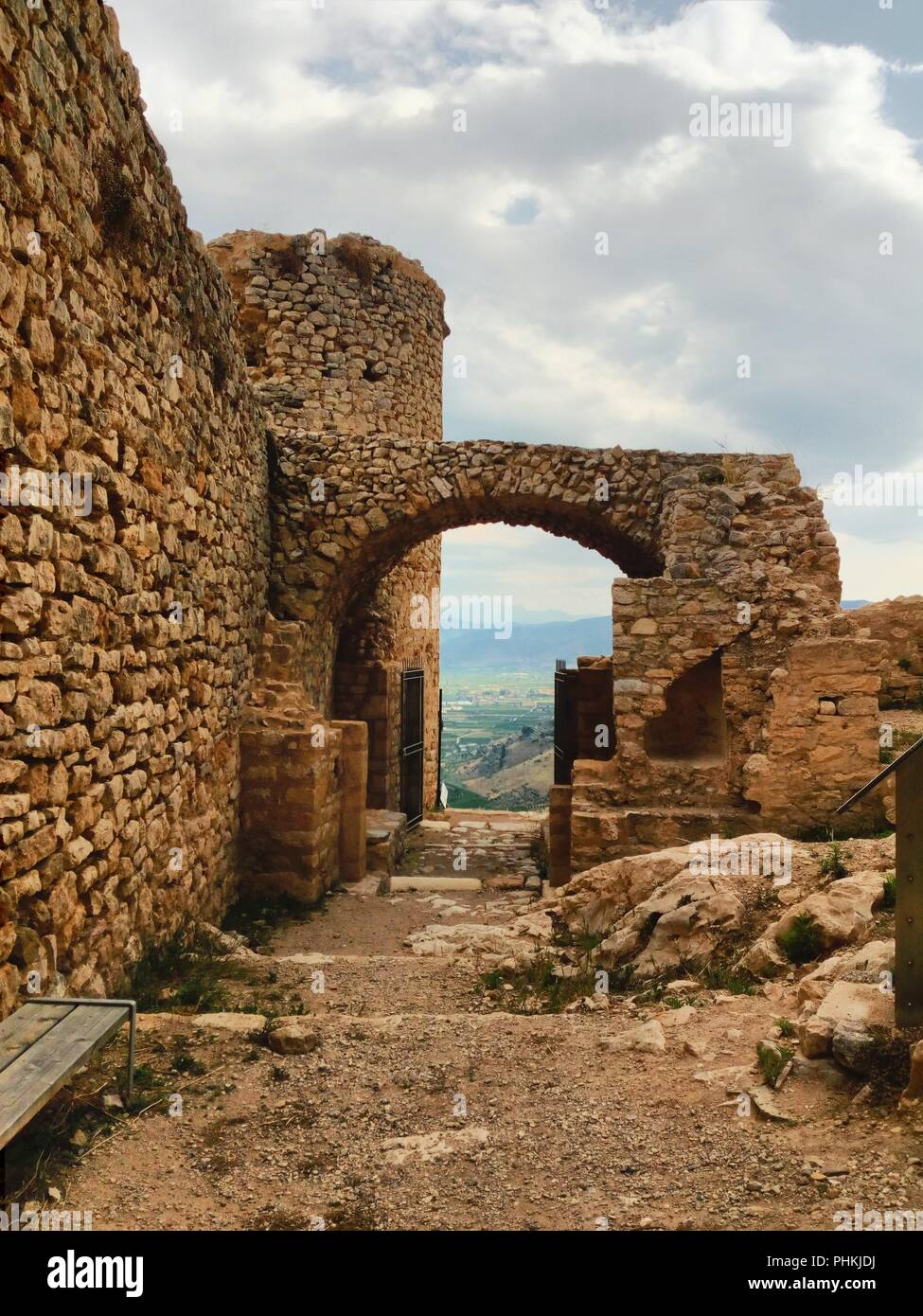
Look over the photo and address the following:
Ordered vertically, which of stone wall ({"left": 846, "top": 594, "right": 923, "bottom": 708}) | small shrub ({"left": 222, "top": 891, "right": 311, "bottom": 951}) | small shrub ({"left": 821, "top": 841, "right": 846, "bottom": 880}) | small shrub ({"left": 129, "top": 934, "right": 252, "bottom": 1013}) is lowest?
small shrub ({"left": 222, "top": 891, "right": 311, "bottom": 951})

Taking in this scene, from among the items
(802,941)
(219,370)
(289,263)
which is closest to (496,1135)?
(802,941)

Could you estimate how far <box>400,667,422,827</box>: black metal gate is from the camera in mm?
A: 12836

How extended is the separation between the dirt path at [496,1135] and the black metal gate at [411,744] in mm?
8376

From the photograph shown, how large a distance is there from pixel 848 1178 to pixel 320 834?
5.80 meters

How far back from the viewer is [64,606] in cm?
379

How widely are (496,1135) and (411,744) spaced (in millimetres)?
10015

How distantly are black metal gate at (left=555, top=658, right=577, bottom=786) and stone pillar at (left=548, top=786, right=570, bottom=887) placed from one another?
86cm

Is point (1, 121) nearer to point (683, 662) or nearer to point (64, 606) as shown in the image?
point (64, 606)

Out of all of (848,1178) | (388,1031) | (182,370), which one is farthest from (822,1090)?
(182,370)

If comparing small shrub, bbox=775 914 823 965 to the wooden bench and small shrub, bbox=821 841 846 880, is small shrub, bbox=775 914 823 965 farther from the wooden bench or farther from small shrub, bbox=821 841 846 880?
the wooden bench

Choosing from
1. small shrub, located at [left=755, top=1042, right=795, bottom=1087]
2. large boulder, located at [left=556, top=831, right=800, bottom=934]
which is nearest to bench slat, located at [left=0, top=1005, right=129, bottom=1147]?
small shrub, located at [left=755, top=1042, right=795, bottom=1087]

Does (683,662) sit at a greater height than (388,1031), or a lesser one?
greater

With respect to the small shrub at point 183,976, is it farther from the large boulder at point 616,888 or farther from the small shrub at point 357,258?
the small shrub at point 357,258

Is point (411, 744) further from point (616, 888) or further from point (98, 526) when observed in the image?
point (98, 526)
